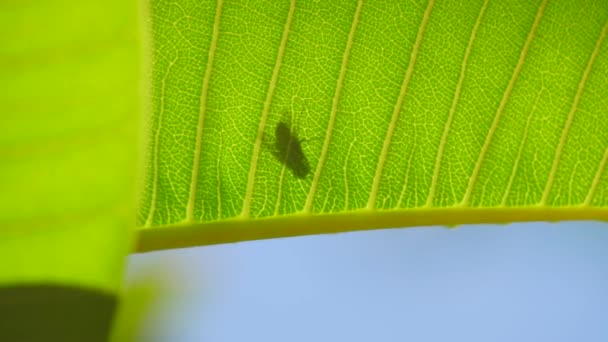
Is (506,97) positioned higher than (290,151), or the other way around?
(506,97)

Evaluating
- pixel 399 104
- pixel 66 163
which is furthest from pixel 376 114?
pixel 66 163

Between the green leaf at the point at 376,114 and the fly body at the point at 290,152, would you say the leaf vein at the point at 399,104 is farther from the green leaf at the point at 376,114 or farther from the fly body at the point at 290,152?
the fly body at the point at 290,152

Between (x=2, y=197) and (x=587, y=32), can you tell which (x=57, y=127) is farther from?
(x=587, y=32)

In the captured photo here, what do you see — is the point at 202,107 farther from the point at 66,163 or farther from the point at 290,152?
the point at 66,163

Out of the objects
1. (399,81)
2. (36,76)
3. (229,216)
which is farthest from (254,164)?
(36,76)

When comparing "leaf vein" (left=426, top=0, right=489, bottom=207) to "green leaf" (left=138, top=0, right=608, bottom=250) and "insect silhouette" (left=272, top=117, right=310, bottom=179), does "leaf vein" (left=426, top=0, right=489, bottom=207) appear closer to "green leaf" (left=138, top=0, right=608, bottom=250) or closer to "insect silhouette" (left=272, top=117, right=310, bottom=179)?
"green leaf" (left=138, top=0, right=608, bottom=250)

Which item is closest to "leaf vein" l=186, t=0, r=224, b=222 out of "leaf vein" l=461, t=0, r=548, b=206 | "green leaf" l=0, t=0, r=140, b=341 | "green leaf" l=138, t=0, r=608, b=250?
"green leaf" l=138, t=0, r=608, b=250
